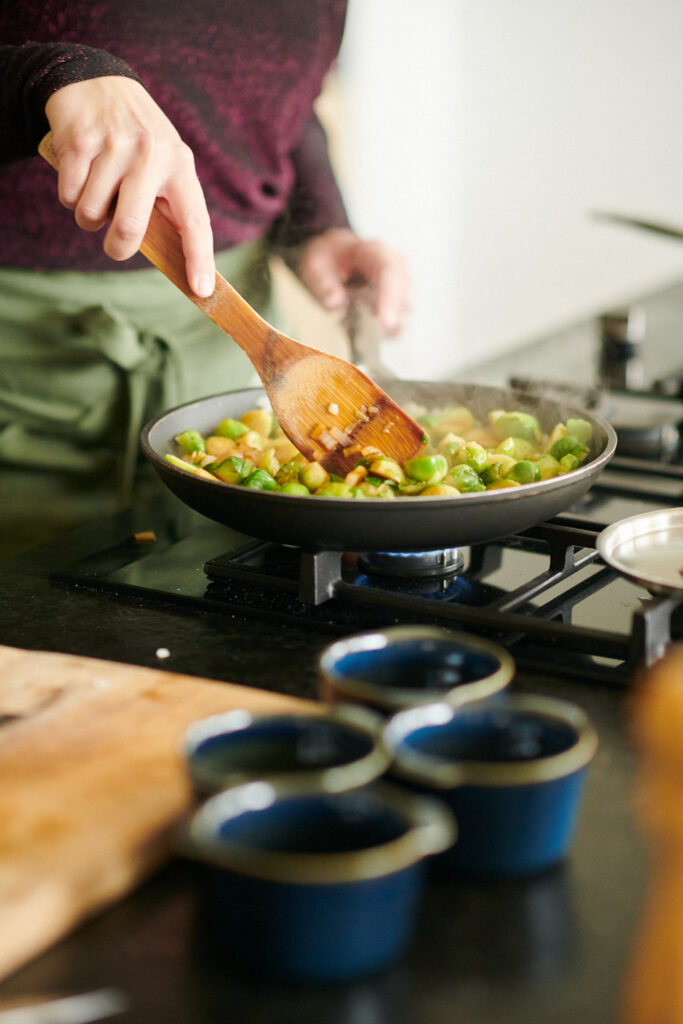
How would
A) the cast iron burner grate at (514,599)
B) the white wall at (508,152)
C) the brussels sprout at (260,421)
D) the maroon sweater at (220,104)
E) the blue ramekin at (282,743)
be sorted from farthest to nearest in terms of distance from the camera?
the white wall at (508,152) < the maroon sweater at (220,104) < the brussels sprout at (260,421) < the cast iron burner grate at (514,599) < the blue ramekin at (282,743)

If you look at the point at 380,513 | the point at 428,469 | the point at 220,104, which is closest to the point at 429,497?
the point at 380,513

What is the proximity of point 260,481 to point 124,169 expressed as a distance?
14.0 inches

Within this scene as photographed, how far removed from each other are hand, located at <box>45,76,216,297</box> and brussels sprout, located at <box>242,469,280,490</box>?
0.21m

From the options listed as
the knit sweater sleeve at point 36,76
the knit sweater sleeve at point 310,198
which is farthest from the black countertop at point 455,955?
the knit sweater sleeve at point 310,198

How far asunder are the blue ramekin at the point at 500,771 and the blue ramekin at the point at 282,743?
0.02 metres

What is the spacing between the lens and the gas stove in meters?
0.97

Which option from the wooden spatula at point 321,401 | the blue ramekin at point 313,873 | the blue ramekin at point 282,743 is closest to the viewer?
the blue ramekin at point 313,873

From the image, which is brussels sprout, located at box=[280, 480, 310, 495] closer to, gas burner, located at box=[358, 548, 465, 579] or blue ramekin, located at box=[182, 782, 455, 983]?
gas burner, located at box=[358, 548, 465, 579]

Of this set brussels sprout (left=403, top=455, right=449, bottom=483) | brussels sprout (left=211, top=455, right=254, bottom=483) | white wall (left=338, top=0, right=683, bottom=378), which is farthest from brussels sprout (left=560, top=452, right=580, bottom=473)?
white wall (left=338, top=0, right=683, bottom=378)

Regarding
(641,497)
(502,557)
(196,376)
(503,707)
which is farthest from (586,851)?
(196,376)

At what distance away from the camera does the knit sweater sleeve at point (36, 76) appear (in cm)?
123

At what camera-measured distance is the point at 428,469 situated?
1.17 m

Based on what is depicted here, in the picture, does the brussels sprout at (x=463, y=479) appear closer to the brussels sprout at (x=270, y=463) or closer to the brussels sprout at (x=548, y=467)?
the brussels sprout at (x=548, y=467)

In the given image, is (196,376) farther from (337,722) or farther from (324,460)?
(337,722)
